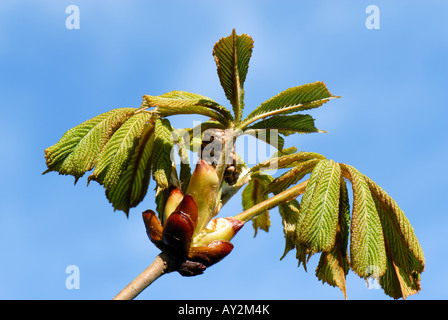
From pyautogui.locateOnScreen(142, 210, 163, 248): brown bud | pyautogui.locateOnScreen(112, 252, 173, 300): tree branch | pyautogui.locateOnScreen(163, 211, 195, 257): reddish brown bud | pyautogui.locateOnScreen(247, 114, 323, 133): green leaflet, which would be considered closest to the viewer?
pyautogui.locateOnScreen(112, 252, 173, 300): tree branch

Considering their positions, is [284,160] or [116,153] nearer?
[116,153]

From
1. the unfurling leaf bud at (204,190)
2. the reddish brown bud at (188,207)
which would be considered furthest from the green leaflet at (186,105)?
the reddish brown bud at (188,207)

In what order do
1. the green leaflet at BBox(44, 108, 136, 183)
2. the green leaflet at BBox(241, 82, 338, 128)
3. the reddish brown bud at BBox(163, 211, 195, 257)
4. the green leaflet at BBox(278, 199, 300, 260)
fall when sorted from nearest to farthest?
1. the reddish brown bud at BBox(163, 211, 195, 257)
2. the green leaflet at BBox(44, 108, 136, 183)
3. the green leaflet at BBox(241, 82, 338, 128)
4. the green leaflet at BBox(278, 199, 300, 260)

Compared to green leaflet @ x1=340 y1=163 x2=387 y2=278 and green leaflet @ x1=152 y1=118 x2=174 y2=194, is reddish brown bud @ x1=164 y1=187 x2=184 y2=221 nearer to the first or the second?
green leaflet @ x1=152 y1=118 x2=174 y2=194

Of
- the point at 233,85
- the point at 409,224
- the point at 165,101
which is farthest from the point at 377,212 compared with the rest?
the point at 165,101

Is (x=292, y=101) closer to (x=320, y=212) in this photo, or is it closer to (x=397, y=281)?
(x=320, y=212)

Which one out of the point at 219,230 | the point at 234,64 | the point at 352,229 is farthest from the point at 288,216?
the point at 234,64

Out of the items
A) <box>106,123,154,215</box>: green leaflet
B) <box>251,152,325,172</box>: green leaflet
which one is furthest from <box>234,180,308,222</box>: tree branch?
<box>106,123,154,215</box>: green leaflet
